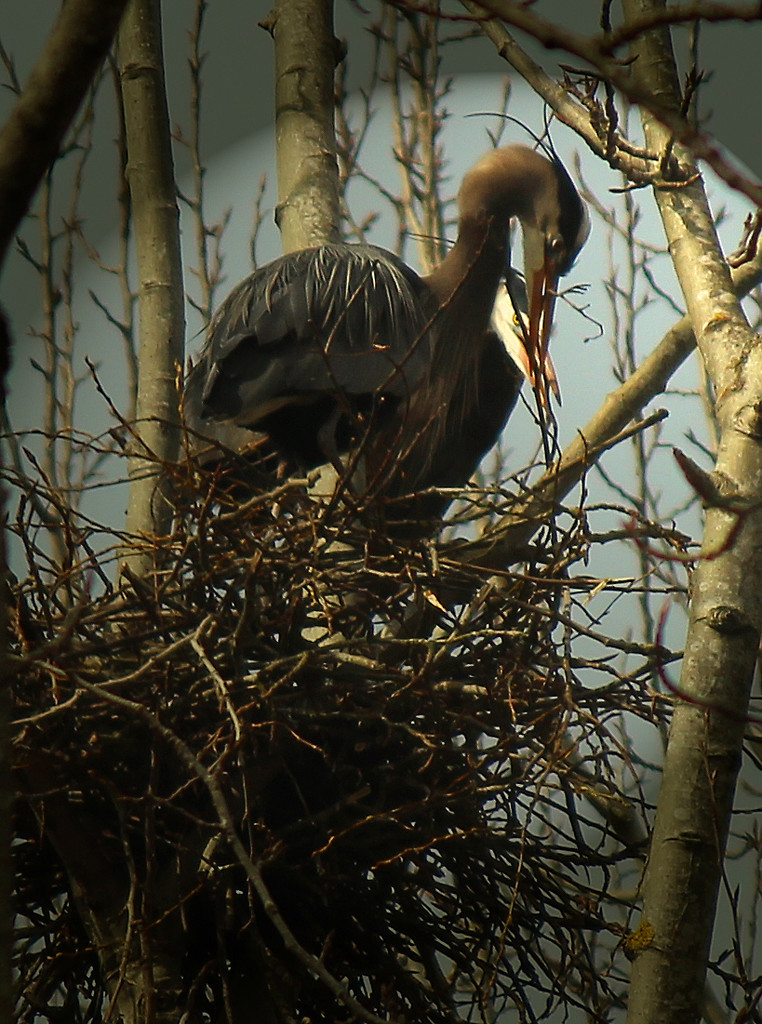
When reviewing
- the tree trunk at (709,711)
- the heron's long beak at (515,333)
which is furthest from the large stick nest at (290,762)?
the heron's long beak at (515,333)

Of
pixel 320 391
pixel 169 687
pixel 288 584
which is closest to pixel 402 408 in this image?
pixel 320 391

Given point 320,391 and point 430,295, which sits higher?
point 430,295

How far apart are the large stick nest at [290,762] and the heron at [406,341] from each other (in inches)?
11.3

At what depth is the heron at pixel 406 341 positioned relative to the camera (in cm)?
186

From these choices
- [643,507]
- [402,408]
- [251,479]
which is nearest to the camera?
[251,479]

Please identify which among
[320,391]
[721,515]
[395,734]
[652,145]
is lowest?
[395,734]

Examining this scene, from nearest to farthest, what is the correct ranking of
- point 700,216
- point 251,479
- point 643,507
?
1. point 700,216
2. point 251,479
3. point 643,507

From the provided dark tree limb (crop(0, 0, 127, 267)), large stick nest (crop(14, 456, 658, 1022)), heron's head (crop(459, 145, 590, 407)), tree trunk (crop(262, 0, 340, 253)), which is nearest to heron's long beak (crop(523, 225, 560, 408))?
heron's head (crop(459, 145, 590, 407))

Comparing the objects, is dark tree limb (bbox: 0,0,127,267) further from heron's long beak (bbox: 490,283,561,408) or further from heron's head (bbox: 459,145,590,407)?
heron's head (bbox: 459,145,590,407)

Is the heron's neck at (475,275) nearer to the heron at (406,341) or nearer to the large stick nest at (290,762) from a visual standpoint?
the heron at (406,341)

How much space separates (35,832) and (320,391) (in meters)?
0.72

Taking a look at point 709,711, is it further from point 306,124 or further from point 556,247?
point 306,124

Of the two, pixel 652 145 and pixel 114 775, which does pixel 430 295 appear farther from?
pixel 114 775

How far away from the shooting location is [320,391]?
72.1 inches
